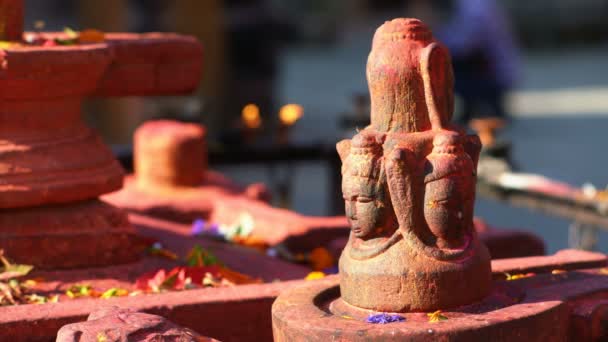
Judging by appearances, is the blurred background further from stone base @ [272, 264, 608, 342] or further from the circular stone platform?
the circular stone platform

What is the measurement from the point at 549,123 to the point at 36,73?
11908mm

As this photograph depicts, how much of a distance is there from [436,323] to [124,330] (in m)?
0.91

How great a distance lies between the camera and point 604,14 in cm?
2167

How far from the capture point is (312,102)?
16938mm

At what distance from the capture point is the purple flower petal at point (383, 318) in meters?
4.04

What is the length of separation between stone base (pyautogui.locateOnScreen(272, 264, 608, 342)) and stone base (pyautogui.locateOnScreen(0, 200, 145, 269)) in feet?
3.58

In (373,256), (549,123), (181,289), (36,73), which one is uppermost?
(36,73)

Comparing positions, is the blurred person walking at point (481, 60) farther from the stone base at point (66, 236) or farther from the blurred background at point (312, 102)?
the stone base at point (66, 236)

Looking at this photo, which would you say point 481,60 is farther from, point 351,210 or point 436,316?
point 436,316

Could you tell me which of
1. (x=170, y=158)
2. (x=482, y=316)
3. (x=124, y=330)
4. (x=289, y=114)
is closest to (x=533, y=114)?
(x=289, y=114)

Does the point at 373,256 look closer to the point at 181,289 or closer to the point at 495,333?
the point at 495,333

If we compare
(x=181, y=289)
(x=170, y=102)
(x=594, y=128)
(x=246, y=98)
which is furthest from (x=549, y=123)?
(x=181, y=289)

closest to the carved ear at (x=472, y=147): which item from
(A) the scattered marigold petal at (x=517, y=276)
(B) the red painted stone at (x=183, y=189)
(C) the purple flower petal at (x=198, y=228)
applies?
(A) the scattered marigold petal at (x=517, y=276)

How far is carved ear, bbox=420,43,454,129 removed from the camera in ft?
14.0
